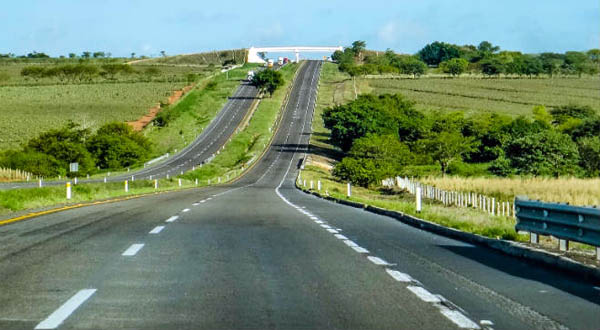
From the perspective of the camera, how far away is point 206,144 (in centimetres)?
12356

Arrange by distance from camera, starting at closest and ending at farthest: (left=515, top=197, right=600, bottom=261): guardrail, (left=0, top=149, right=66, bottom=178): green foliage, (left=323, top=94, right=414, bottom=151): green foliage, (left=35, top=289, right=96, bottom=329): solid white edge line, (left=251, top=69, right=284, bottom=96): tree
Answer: (left=35, top=289, right=96, bottom=329): solid white edge line
(left=515, top=197, right=600, bottom=261): guardrail
(left=0, top=149, right=66, bottom=178): green foliage
(left=323, top=94, right=414, bottom=151): green foliage
(left=251, top=69, right=284, bottom=96): tree

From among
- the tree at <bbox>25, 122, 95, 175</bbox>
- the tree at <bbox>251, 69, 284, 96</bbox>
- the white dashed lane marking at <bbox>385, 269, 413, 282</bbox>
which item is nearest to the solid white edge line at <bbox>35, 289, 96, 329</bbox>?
the white dashed lane marking at <bbox>385, 269, 413, 282</bbox>

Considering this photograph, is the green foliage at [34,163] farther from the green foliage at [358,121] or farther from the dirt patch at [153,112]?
the green foliage at [358,121]

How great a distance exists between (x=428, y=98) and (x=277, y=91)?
31306 millimetres

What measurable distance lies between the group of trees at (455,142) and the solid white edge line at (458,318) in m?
68.3

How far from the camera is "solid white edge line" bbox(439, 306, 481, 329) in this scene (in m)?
7.78

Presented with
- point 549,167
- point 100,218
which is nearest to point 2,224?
point 100,218

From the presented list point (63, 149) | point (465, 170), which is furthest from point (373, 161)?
point (63, 149)

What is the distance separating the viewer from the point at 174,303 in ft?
28.9

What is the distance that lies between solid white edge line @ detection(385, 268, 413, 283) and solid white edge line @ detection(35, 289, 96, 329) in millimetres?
3797

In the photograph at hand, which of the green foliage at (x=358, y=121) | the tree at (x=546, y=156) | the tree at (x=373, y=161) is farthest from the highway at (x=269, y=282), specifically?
the green foliage at (x=358, y=121)

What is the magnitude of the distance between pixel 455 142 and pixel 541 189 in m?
42.7

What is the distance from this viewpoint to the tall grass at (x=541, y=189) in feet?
131

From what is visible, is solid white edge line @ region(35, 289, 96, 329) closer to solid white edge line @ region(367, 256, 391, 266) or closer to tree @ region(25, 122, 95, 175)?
solid white edge line @ region(367, 256, 391, 266)
